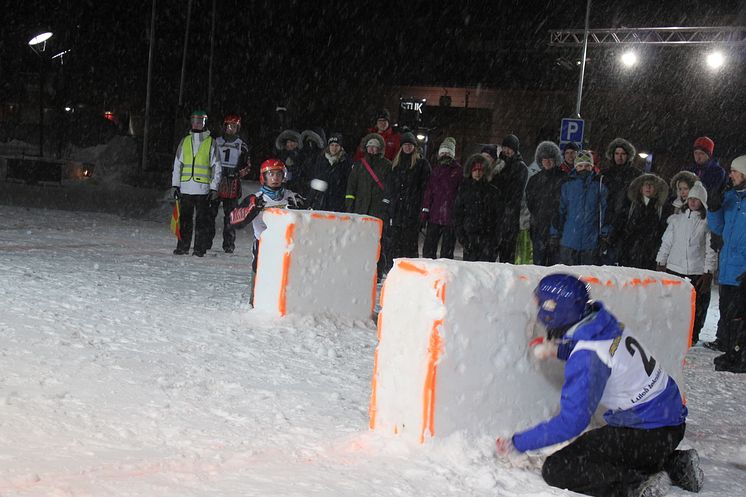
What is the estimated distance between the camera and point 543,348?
4375mm

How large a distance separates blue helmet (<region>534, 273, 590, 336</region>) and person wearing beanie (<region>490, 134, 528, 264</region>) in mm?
6532

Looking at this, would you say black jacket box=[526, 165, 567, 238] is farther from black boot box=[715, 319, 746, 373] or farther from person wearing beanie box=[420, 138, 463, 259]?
black boot box=[715, 319, 746, 373]

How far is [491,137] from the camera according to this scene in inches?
1617

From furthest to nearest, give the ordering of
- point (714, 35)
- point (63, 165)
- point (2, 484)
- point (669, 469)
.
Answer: point (63, 165)
point (714, 35)
point (669, 469)
point (2, 484)

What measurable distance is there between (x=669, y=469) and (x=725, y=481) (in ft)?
1.45

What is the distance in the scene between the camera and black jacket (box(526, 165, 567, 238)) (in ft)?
32.4

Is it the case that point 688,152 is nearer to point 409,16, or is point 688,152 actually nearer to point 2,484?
point 409,16

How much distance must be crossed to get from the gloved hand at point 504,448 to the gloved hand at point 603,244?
5443 mm

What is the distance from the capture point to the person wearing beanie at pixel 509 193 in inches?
424

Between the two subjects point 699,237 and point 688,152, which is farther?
point 688,152

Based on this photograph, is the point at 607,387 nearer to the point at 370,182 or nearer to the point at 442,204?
the point at 370,182

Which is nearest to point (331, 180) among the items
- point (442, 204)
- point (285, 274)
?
point (442, 204)

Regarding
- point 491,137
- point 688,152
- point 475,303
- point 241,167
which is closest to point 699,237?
point 475,303

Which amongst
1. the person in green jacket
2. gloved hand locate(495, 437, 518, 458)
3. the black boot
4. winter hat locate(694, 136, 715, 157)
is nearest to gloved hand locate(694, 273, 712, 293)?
the black boot
